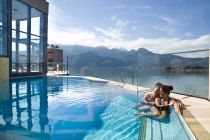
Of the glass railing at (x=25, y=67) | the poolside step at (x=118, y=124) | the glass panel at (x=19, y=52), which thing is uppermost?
the glass panel at (x=19, y=52)

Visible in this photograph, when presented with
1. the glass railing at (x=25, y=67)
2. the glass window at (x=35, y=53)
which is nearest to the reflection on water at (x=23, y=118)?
the glass railing at (x=25, y=67)

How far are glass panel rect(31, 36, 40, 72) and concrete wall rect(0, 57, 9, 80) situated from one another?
13.6 ft

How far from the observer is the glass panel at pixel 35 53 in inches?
787

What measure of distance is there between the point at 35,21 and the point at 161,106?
54.7ft

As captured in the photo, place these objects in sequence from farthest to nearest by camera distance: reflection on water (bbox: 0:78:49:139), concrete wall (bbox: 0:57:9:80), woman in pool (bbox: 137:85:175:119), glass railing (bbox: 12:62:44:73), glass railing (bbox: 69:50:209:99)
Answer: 1. glass railing (bbox: 12:62:44:73)
2. concrete wall (bbox: 0:57:9:80)
3. glass railing (bbox: 69:50:209:99)
4. woman in pool (bbox: 137:85:175:119)
5. reflection on water (bbox: 0:78:49:139)

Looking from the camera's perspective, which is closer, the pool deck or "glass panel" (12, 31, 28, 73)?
the pool deck

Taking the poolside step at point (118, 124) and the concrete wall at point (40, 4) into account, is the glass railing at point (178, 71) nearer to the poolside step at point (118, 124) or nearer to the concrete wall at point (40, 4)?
the poolside step at point (118, 124)

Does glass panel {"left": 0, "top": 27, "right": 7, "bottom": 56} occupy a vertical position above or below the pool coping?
above

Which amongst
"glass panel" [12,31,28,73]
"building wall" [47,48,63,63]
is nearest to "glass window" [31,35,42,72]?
"glass panel" [12,31,28,73]

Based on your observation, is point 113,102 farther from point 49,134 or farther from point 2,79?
point 2,79

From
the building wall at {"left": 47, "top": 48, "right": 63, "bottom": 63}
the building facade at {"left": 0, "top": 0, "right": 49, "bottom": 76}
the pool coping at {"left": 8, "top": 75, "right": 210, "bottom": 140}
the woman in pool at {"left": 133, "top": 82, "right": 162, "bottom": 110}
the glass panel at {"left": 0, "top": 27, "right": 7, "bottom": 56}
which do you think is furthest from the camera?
the building wall at {"left": 47, "top": 48, "right": 63, "bottom": 63}

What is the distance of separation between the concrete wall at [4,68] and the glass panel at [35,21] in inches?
187

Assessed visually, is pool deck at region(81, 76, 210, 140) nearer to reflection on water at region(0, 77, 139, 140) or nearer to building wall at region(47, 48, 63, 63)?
reflection on water at region(0, 77, 139, 140)

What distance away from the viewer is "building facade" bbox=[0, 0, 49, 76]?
16203mm
